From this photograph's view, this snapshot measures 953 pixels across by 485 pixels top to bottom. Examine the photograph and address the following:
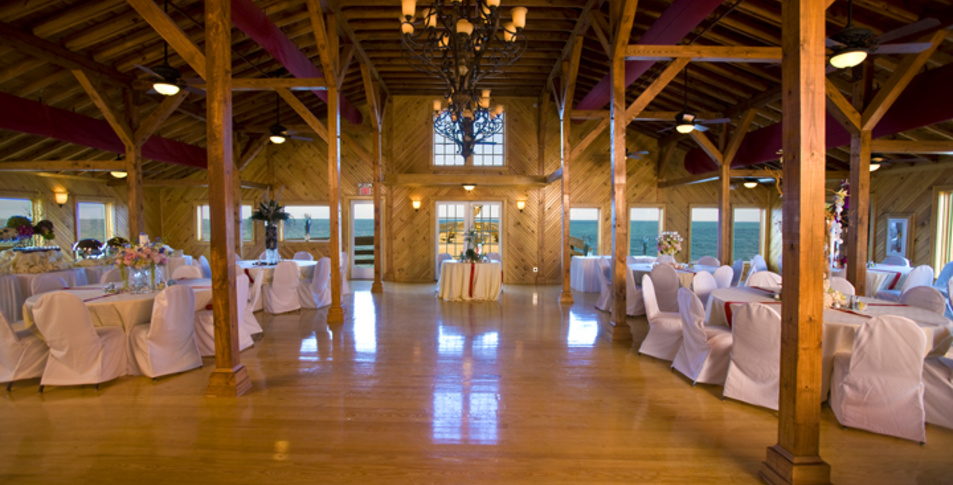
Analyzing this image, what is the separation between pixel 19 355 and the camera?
381 centimetres

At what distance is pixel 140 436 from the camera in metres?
2.99

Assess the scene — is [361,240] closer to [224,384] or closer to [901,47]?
[224,384]

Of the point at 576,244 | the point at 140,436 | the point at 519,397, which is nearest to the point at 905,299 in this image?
the point at 519,397

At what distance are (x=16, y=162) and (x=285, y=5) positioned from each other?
613 cm

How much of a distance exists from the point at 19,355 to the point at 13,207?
28.0ft

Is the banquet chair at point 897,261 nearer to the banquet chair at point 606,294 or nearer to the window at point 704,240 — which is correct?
the banquet chair at point 606,294

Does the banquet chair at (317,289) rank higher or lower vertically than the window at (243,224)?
lower

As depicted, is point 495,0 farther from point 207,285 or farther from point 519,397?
point 207,285

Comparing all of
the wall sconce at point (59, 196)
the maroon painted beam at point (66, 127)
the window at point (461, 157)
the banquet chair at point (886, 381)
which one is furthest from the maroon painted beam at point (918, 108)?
the wall sconce at point (59, 196)

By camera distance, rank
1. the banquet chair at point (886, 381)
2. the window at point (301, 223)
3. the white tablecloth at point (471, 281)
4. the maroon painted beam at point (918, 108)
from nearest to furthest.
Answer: the banquet chair at point (886, 381) → the maroon painted beam at point (918, 108) → the white tablecloth at point (471, 281) → the window at point (301, 223)

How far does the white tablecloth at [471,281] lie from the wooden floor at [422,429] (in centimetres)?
348

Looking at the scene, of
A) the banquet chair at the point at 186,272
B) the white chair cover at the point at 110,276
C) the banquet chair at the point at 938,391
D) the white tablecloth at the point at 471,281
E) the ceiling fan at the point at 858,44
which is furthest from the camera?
the white tablecloth at the point at 471,281

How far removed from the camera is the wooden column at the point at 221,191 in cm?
357

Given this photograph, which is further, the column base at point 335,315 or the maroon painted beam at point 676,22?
the column base at point 335,315
